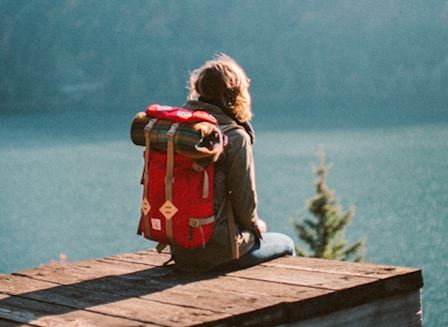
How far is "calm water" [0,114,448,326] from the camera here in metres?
50.5

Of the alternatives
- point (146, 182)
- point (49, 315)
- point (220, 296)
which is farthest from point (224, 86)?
point (49, 315)

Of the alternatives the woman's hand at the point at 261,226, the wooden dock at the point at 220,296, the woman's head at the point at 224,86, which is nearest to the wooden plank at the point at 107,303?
the wooden dock at the point at 220,296

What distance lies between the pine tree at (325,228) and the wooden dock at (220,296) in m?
30.8

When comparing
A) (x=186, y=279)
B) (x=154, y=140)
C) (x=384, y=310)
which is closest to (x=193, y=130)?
(x=154, y=140)

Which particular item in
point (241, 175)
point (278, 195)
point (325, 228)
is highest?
A: point (278, 195)

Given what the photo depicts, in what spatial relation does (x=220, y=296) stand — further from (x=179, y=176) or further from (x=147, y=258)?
(x=147, y=258)

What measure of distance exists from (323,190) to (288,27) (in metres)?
164

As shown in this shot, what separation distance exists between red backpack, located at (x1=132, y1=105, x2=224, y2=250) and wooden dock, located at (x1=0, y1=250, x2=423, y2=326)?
0.28 meters

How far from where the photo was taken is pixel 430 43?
197m

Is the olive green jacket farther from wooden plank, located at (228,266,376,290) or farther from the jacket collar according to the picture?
wooden plank, located at (228,266,376,290)

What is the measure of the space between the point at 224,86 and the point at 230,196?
0.58 metres

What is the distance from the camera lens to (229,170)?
514 cm

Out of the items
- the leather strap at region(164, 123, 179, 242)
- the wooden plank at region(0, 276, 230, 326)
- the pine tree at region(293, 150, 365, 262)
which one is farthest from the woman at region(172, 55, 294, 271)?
the pine tree at region(293, 150, 365, 262)

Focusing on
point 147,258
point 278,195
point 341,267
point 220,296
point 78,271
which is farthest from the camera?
point 278,195
